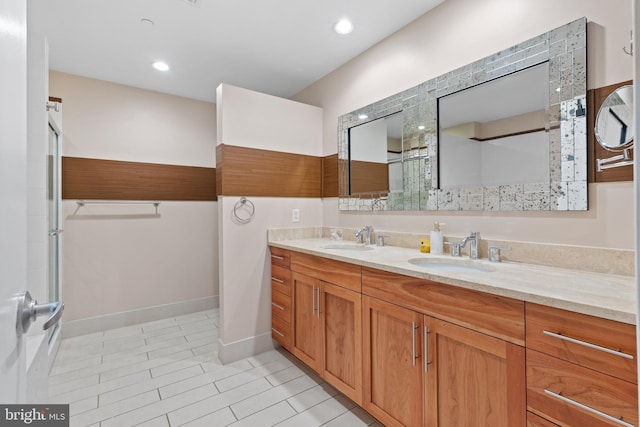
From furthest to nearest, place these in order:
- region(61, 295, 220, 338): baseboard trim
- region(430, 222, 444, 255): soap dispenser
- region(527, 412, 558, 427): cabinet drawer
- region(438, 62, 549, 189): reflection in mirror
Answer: region(61, 295, 220, 338): baseboard trim, region(430, 222, 444, 255): soap dispenser, region(438, 62, 549, 189): reflection in mirror, region(527, 412, 558, 427): cabinet drawer

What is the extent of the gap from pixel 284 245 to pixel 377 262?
3.29 feet

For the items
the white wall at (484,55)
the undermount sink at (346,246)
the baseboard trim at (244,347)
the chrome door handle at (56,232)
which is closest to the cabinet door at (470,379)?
the white wall at (484,55)

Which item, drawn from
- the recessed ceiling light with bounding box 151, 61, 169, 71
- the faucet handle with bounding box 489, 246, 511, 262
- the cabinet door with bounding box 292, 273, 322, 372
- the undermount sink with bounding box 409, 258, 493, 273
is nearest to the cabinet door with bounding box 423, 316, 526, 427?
the undermount sink with bounding box 409, 258, 493, 273

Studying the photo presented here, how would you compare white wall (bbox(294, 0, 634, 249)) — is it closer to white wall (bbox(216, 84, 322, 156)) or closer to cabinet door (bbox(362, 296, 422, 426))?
white wall (bbox(216, 84, 322, 156))

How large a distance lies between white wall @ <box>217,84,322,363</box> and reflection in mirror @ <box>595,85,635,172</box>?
6.81 feet

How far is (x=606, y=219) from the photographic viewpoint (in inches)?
49.6

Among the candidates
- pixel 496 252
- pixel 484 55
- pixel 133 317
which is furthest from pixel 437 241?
pixel 133 317

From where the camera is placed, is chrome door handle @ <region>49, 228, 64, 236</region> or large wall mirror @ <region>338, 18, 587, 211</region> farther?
chrome door handle @ <region>49, 228, 64, 236</region>

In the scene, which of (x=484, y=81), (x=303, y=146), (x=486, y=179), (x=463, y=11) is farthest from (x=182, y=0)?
(x=486, y=179)

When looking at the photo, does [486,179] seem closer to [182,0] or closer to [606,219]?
[606,219]

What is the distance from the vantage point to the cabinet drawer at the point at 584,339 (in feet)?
2.56

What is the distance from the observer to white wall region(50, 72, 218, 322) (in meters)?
2.78

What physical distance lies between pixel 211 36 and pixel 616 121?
2.49 metres

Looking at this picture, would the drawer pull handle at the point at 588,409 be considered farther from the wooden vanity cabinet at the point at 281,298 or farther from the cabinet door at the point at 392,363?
the wooden vanity cabinet at the point at 281,298
